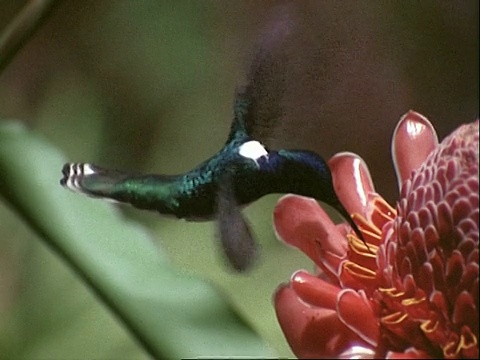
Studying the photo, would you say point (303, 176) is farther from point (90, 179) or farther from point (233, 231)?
point (90, 179)

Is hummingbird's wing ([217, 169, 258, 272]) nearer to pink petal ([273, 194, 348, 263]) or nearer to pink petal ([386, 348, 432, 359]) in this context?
pink petal ([273, 194, 348, 263])

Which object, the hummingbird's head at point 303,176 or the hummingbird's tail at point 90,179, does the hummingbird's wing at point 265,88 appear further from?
the hummingbird's tail at point 90,179

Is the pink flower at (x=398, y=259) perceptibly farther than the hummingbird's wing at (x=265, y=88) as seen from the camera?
No

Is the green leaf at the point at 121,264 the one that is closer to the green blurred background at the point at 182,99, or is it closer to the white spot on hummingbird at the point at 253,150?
the green blurred background at the point at 182,99

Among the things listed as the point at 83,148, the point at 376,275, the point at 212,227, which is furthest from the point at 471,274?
the point at 83,148

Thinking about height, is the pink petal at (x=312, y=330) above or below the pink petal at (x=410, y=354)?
above

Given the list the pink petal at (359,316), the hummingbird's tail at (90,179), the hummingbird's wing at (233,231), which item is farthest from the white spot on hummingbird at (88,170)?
the pink petal at (359,316)

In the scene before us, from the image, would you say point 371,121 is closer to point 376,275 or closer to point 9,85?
point 376,275

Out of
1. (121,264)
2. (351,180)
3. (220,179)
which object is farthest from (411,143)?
(121,264)

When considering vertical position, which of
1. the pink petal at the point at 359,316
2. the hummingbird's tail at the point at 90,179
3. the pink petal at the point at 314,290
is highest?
the hummingbird's tail at the point at 90,179
